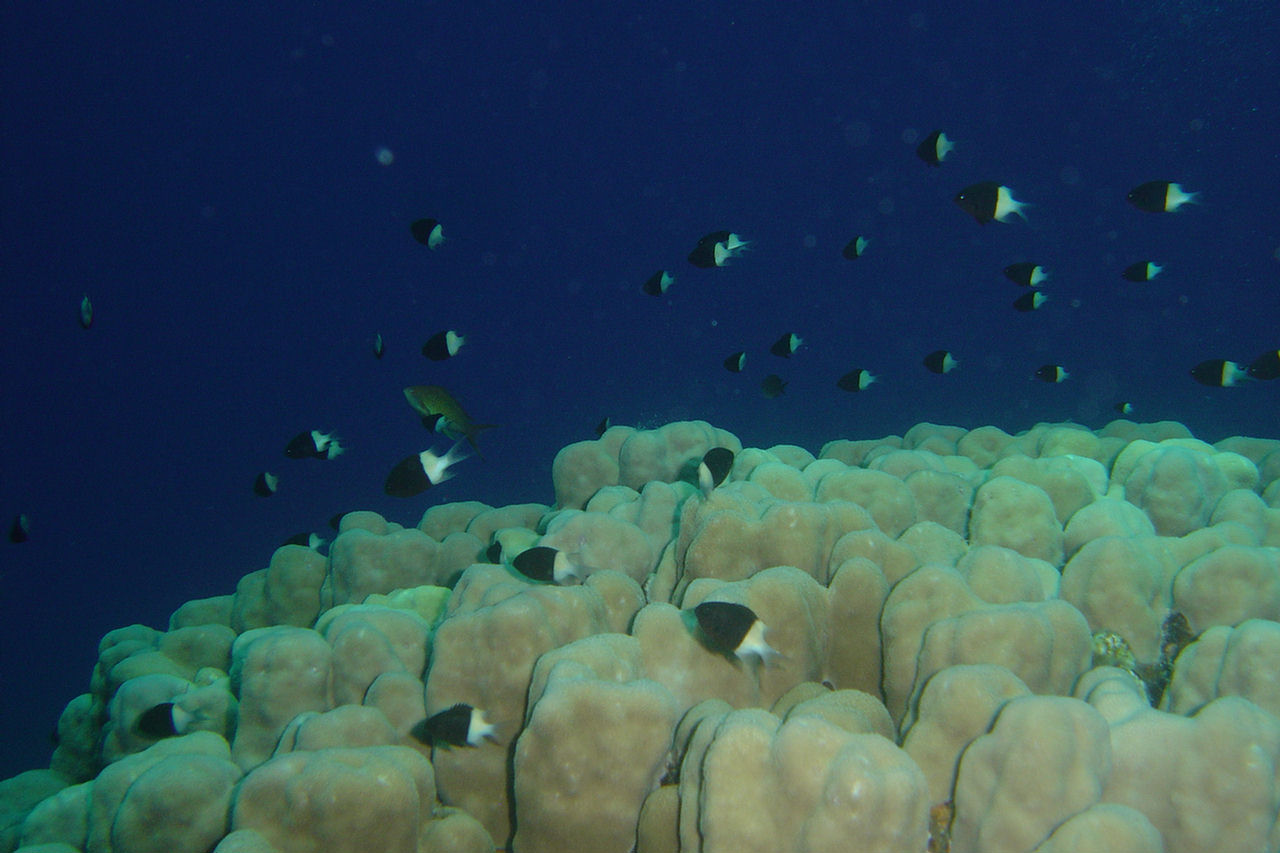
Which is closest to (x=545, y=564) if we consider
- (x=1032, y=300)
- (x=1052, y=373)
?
(x=1032, y=300)

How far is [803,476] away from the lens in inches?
170

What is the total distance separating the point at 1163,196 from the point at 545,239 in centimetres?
3381

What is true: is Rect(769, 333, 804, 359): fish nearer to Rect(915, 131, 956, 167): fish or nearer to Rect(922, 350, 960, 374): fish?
Rect(922, 350, 960, 374): fish

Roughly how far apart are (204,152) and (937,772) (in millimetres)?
41480

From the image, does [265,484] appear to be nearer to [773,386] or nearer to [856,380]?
[773,386]

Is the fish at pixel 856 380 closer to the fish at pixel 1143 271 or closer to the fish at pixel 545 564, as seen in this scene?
the fish at pixel 1143 271

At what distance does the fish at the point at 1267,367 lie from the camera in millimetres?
5781

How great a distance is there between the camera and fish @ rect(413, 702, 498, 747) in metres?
2.56

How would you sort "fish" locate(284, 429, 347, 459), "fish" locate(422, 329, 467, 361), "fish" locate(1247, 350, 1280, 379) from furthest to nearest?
"fish" locate(422, 329, 467, 361)
"fish" locate(284, 429, 347, 459)
"fish" locate(1247, 350, 1280, 379)

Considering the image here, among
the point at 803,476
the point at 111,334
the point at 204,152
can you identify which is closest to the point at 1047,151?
the point at 803,476

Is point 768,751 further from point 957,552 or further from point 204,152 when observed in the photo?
point 204,152

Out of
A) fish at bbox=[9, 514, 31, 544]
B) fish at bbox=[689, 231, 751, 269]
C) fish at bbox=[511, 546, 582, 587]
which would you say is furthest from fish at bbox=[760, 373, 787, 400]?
fish at bbox=[9, 514, 31, 544]

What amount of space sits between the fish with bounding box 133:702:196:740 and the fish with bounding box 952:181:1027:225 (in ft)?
20.6

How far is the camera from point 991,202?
5.16 metres
